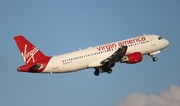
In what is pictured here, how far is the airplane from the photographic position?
65500 mm

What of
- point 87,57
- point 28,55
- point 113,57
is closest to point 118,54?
point 113,57

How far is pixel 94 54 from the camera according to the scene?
68625mm

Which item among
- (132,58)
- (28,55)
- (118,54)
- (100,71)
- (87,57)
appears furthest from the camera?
(100,71)

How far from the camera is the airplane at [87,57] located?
65.5 meters

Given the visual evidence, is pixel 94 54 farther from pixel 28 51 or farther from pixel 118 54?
pixel 28 51

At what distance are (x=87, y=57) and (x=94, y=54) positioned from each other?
66.2 inches

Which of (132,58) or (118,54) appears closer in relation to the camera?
(118,54)

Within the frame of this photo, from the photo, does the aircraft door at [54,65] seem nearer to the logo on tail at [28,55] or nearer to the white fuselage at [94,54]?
the white fuselage at [94,54]

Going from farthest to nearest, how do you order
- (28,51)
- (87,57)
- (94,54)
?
(94,54)
(87,57)
(28,51)

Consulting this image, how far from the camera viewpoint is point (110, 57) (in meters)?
68.0

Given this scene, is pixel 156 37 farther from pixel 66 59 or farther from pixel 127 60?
pixel 66 59

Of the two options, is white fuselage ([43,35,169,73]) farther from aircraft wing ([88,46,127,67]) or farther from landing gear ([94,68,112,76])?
landing gear ([94,68,112,76])

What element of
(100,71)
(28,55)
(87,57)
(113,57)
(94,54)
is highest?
(28,55)

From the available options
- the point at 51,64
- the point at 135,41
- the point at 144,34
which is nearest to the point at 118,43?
the point at 135,41
